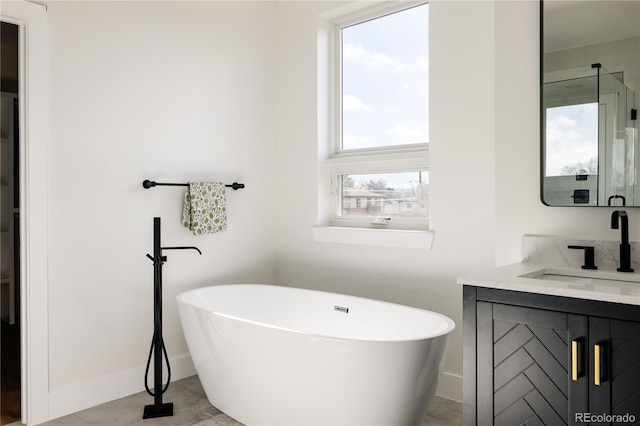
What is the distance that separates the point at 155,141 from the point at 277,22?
1405mm

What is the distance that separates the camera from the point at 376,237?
10.1ft

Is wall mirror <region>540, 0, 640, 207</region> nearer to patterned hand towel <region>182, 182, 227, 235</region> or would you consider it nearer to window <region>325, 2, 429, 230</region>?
window <region>325, 2, 429, 230</region>

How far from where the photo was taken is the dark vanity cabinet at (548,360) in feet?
4.77

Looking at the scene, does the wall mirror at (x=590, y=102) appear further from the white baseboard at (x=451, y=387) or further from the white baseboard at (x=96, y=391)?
the white baseboard at (x=96, y=391)

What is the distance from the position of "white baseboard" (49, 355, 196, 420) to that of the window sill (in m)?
1.29

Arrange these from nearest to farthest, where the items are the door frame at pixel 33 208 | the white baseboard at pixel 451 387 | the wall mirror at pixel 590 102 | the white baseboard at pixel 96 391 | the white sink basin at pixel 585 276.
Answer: the white sink basin at pixel 585 276
the wall mirror at pixel 590 102
the door frame at pixel 33 208
the white baseboard at pixel 96 391
the white baseboard at pixel 451 387

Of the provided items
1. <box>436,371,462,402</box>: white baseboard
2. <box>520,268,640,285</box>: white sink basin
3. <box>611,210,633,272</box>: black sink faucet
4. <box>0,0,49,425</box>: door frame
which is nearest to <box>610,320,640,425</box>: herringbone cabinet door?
<box>520,268,640,285</box>: white sink basin

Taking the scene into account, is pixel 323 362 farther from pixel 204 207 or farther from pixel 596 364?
pixel 204 207

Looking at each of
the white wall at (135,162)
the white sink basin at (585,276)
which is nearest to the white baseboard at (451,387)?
the white sink basin at (585,276)

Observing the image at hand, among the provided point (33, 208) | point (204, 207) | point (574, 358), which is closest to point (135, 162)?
point (204, 207)

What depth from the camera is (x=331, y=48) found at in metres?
3.55

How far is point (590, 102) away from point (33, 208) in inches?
105

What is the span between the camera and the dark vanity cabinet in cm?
145

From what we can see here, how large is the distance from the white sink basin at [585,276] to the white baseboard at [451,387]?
1029 millimetres
